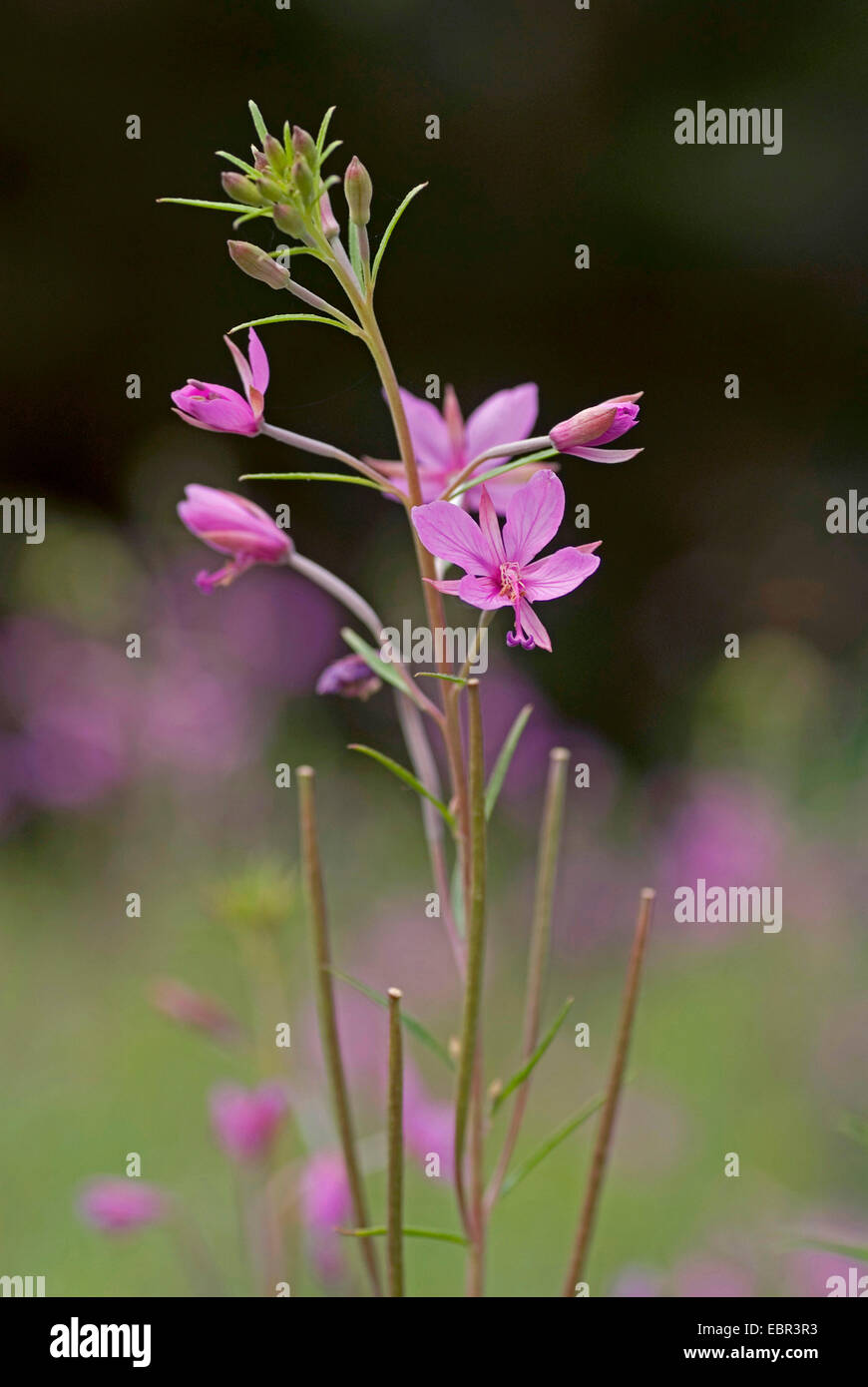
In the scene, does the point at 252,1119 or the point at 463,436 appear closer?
the point at 463,436

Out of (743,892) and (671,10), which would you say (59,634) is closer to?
(743,892)

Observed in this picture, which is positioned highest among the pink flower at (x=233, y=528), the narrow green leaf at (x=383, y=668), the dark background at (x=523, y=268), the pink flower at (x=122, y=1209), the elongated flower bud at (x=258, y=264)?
the dark background at (x=523, y=268)

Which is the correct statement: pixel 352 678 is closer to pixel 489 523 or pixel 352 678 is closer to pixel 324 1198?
pixel 489 523

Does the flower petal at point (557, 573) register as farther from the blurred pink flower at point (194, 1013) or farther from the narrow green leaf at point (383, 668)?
the blurred pink flower at point (194, 1013)

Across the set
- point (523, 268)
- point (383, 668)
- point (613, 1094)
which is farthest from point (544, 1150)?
point (523, 268)

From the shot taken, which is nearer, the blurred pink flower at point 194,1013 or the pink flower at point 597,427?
the pink flower at point 597,427

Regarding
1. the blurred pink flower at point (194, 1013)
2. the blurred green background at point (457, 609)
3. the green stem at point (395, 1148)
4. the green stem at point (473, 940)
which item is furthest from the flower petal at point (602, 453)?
the blurred green background at point (457, 609)
